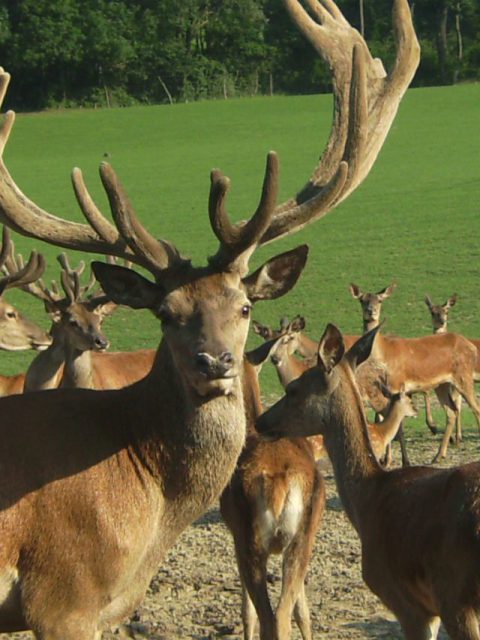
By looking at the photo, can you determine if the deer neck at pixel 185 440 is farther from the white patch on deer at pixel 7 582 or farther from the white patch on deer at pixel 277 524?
the white patch on deer at pixel 277 524

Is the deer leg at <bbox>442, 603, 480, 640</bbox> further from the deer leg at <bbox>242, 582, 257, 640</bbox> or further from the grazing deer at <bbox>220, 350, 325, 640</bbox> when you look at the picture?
the deer leg at <bbox>242, 582, 257, 640</bbox>

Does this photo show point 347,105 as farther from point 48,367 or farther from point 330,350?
point 48,367

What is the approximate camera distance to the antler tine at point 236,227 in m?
5.50

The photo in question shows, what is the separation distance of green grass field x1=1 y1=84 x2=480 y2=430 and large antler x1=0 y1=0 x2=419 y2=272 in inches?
331

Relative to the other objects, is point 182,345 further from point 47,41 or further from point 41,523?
point 47,41

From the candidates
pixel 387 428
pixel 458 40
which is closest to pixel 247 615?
pixel 387 428

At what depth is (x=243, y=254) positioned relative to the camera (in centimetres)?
561

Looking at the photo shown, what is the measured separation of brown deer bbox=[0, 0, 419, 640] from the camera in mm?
5172

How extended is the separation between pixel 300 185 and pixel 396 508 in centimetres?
2528

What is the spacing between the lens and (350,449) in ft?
23.3

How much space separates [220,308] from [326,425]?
1991mm

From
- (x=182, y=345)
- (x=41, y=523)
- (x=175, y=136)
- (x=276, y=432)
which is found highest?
(x=182, y=345)

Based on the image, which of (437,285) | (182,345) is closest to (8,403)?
(182,345)

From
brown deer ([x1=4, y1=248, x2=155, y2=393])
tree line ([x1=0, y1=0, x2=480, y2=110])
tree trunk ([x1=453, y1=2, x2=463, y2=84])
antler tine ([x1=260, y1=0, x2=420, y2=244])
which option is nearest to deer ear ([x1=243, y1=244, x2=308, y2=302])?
antler tine ([x1=260, y1=0, x2=420, y2=244])
